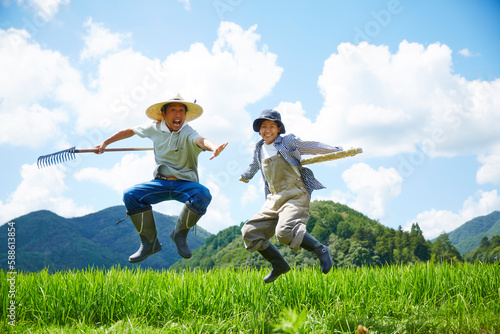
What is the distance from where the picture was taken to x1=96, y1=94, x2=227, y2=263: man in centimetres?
482

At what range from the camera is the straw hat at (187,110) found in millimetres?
5215

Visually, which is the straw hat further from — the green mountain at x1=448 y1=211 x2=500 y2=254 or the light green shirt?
the green mountain at x1=448 y1=211 x2=500 y2=254

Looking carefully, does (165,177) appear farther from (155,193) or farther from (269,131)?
(269,131)

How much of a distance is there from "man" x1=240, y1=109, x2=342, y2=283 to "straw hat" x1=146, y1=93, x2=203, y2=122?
0.88 m

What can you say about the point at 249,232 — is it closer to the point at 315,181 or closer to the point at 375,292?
the point at 315,181

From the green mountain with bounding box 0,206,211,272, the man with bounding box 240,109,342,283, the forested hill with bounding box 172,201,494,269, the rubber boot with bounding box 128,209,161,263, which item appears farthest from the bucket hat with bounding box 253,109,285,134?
the green mountain with bounding box 0,206,211,272

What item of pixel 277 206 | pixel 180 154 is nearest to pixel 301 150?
pixel 277 206

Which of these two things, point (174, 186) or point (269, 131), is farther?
point (174, 186)

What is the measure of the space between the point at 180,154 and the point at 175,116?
1.63 ft

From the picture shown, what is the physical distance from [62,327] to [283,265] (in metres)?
2.82

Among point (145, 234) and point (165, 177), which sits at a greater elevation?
point (165, 177)

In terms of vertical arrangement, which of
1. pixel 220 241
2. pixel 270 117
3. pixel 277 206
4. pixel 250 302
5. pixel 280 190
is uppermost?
pixel 220 241

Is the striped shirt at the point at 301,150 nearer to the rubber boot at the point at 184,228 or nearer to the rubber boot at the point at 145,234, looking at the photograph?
the rubber boot at the point at 184,228

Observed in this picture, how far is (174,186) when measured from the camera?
4.93 meters
